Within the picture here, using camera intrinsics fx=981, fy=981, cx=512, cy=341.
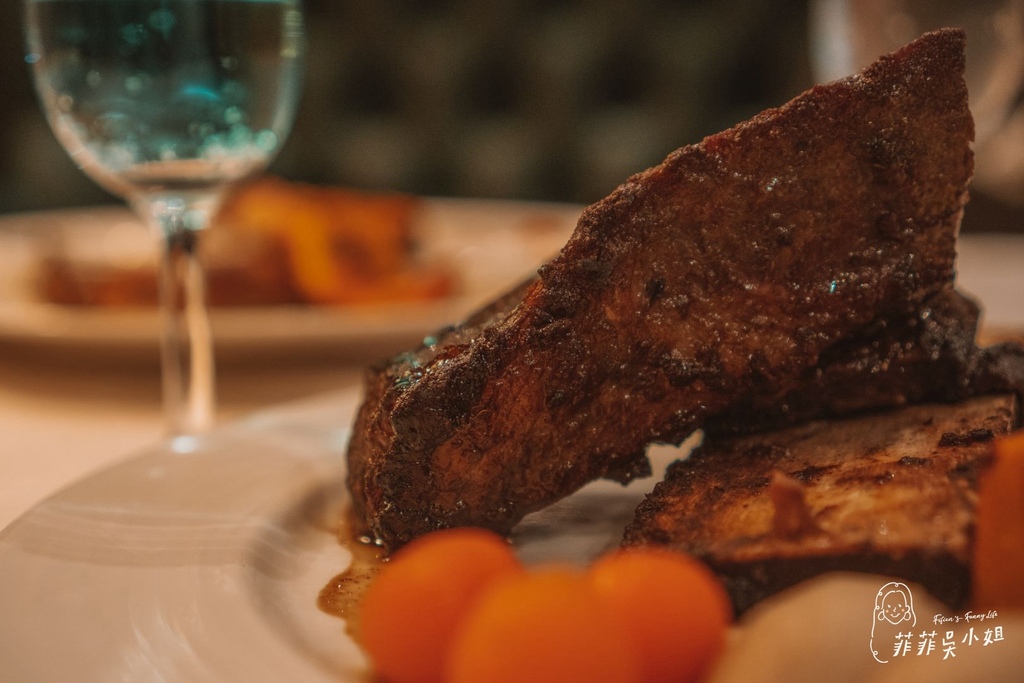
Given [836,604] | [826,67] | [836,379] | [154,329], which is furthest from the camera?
[826,67]

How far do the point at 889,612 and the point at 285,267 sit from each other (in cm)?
208

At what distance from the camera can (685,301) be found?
1.15m

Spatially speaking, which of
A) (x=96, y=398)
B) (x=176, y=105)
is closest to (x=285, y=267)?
(x=96, y=398)

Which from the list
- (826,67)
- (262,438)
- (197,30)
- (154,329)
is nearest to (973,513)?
(262,438)

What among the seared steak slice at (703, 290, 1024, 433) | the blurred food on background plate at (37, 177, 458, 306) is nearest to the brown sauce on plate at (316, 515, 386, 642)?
the seared steak slice at (703, 290, 1024, 433)

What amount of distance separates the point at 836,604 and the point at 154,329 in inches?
66.2

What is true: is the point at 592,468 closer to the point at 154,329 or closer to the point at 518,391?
the point at 518,391

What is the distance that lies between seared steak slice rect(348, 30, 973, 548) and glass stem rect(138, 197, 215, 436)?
2.32 feet

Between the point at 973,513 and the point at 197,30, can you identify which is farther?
the point at 197,30

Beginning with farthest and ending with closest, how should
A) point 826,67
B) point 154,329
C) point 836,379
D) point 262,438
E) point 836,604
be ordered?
point 826,67 → point 154,329 → point 262,438 → point 836,379 → point 836,604

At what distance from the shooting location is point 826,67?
3.07m

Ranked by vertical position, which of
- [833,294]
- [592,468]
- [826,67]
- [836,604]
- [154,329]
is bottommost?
[836,604]

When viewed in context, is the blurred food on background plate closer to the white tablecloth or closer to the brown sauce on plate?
the white tablecloth

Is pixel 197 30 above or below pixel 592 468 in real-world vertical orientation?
above
